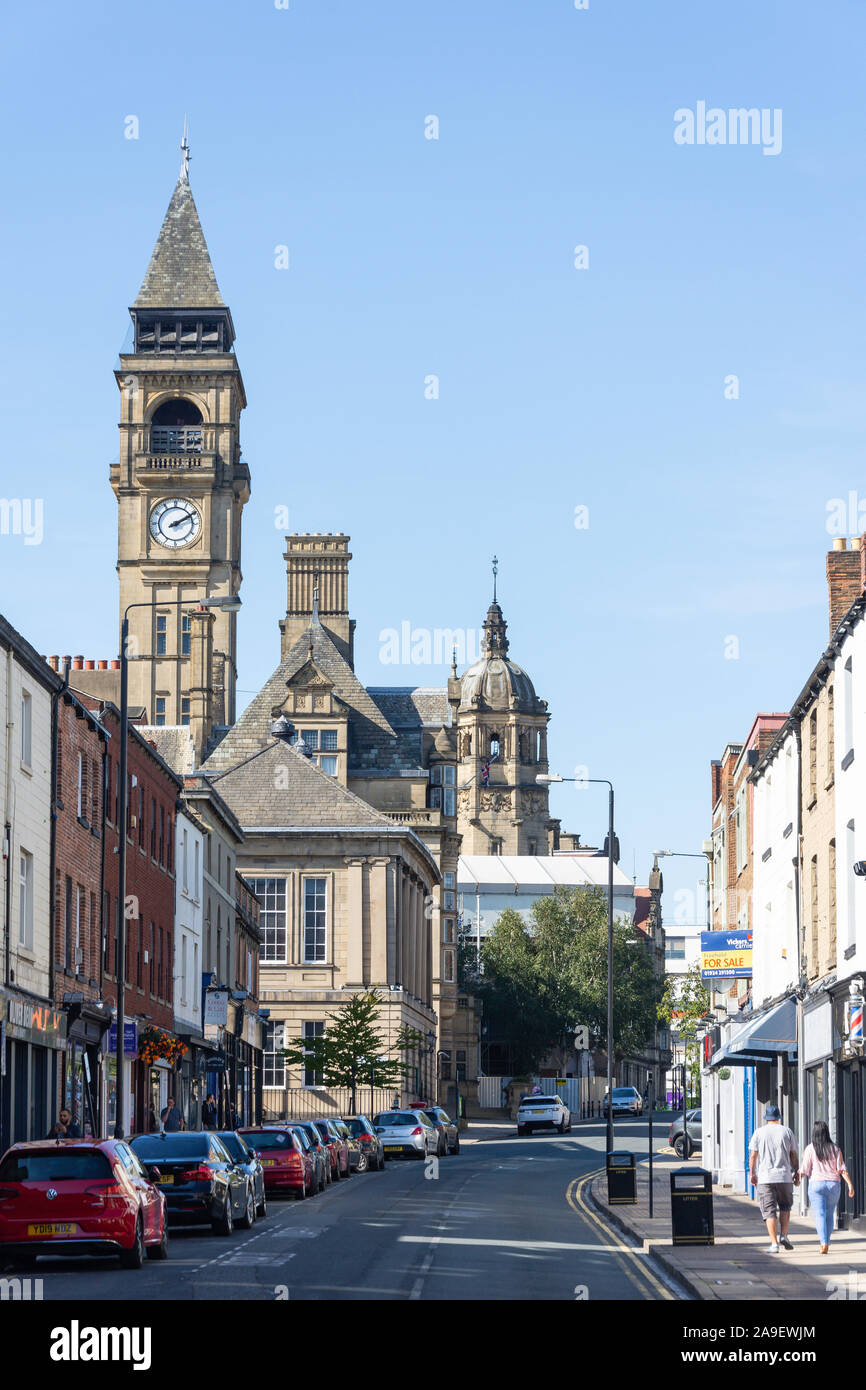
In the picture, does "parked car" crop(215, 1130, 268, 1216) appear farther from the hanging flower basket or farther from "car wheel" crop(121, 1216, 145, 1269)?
the hanging flower basket

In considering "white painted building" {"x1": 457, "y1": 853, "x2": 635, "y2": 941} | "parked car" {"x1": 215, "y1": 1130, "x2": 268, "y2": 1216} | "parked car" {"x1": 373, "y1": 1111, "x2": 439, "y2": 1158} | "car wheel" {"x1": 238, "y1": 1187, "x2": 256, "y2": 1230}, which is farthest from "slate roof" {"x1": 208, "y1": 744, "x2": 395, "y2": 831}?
"white painted building" {"x1": 457, "y1": 853, "x2": 635, "y2": 941}

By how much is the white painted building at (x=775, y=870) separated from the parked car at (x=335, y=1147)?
9844mm

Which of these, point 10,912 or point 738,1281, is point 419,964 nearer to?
point 10,912

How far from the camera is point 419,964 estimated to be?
100 m

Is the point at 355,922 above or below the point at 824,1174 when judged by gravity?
above

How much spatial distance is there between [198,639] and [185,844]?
46303 mm

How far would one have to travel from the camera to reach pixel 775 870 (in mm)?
41250

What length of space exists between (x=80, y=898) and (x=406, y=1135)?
62.7 ft

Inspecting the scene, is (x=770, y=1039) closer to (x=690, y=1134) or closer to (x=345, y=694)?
(x=690, y=1134)

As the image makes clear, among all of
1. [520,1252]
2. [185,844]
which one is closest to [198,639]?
[185,844]

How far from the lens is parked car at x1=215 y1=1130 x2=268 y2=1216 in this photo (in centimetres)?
3039

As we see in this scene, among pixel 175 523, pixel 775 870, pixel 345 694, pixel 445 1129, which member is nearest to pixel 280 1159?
pixel 775 870

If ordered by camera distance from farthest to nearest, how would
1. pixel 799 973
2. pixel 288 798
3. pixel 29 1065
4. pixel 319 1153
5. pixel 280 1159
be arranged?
pixel 288 798 → pixel 319 1153 → pixel 280 1159 → pixel 29 1065 → pixel 799 973

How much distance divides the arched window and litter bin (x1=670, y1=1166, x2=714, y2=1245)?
94.4 meters
